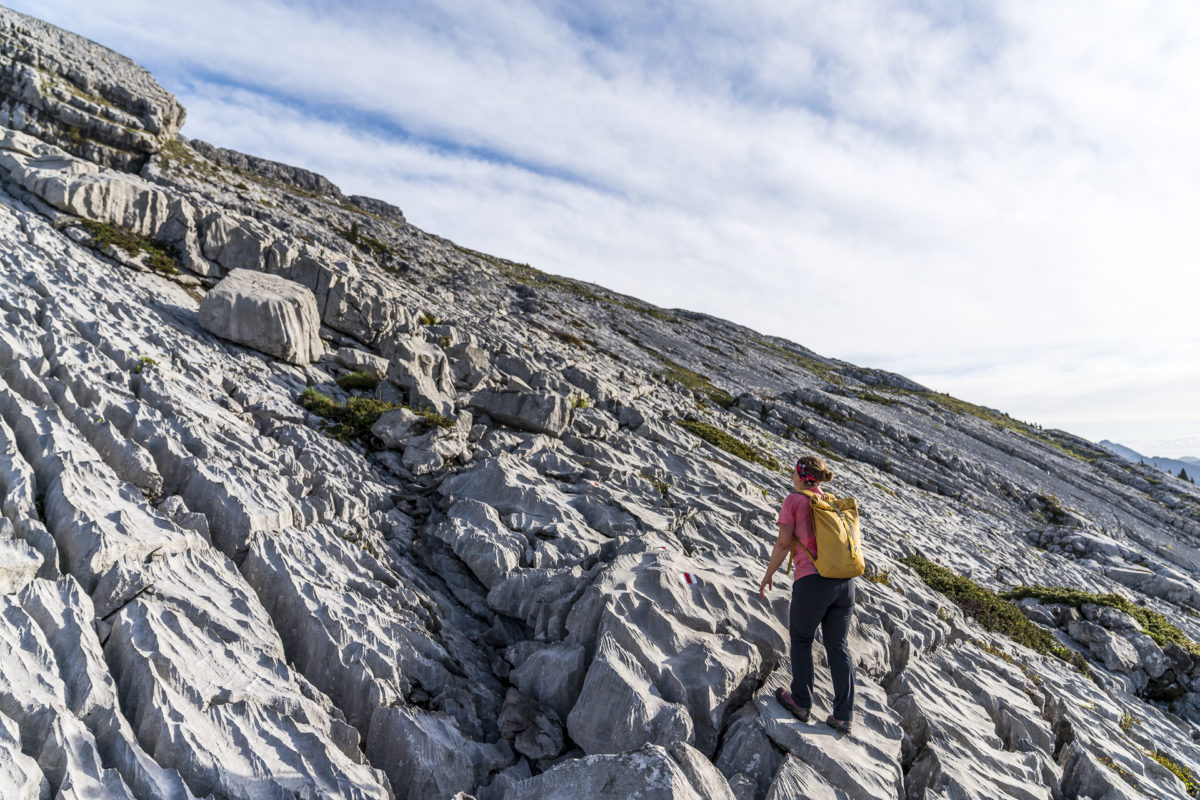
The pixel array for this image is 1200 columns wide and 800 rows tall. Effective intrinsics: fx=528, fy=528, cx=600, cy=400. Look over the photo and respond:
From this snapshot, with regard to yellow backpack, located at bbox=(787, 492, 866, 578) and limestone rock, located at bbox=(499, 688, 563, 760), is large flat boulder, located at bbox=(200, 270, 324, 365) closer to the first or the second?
limestone rock, located at bbox=(499, 688, 563, 760)

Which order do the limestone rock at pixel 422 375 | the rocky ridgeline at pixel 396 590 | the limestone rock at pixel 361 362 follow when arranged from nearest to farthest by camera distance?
the rocky ridgeline at pixel 396 590
the limestone rock at pixel 422 375
the limestone rock at pixel 361 362

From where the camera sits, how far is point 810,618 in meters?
9.21

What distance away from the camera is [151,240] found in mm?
27750

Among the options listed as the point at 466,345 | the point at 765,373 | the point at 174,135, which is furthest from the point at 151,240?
the point at 765,373

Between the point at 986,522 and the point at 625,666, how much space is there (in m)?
42.6

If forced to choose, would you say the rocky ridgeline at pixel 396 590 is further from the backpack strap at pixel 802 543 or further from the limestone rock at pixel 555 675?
the backpack strap at pixel 802 543

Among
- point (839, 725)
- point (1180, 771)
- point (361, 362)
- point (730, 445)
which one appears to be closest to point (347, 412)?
point (361, 362)

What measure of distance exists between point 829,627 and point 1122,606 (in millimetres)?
23220

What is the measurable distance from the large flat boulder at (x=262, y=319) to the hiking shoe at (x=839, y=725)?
23172 millimetres

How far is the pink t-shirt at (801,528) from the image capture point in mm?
9297

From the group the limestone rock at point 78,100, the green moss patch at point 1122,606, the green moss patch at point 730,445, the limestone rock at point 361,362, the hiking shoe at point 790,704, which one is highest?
the limestone rock at point 78,100

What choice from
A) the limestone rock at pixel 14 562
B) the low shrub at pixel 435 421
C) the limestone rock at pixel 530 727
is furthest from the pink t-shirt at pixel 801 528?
the low shrub at pixel 435 421

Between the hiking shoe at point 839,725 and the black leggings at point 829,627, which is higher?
the black leggings at point 829,627

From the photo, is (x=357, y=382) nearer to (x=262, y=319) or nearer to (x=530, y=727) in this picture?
(x=262, y=319)
